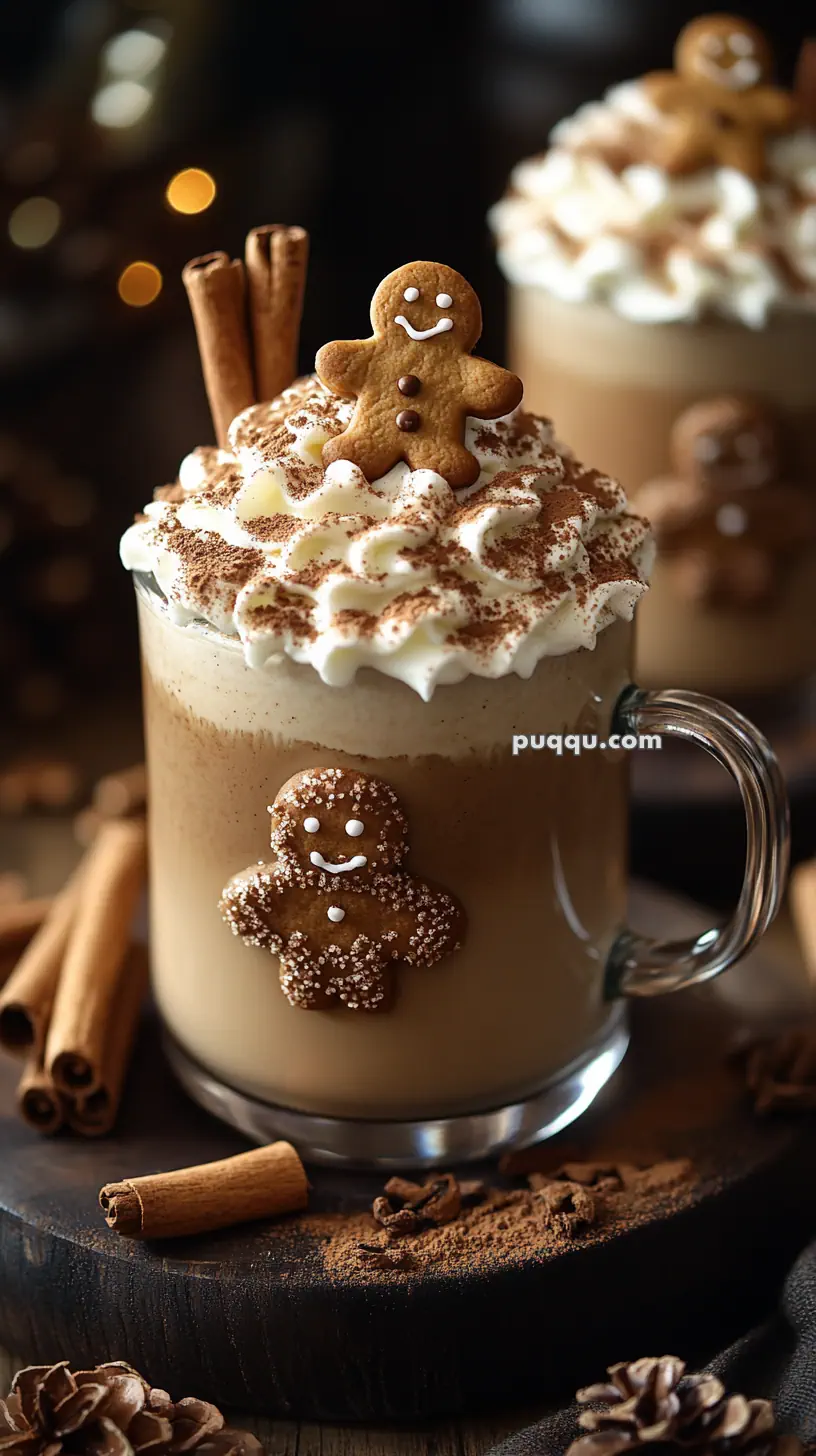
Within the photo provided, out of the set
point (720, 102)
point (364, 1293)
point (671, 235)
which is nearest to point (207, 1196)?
point (364, 1293)

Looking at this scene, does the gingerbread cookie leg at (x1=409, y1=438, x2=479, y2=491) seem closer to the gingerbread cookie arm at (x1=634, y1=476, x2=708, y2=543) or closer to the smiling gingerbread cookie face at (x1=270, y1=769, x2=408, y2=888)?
the smiling gingerbread cookie face at (x1=270, y1=769, x2=408, y2=888)

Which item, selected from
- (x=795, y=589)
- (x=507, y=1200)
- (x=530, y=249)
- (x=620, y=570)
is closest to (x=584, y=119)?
(x=530, y=249)

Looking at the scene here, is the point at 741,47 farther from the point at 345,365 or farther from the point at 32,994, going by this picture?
the point at 32,994

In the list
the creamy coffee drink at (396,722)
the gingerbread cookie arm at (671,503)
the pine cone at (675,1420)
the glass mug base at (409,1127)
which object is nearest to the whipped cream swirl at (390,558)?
the creamy coffee drink at (396,722)

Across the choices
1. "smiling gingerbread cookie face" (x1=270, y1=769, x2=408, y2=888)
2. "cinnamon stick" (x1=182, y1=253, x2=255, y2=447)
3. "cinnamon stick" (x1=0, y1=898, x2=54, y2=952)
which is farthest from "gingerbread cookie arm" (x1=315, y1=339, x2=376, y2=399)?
"cinnamon stick" (x1=0, y1=898, x2=54, y2=952)

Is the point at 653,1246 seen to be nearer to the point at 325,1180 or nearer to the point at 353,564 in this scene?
the point at 325,1180
